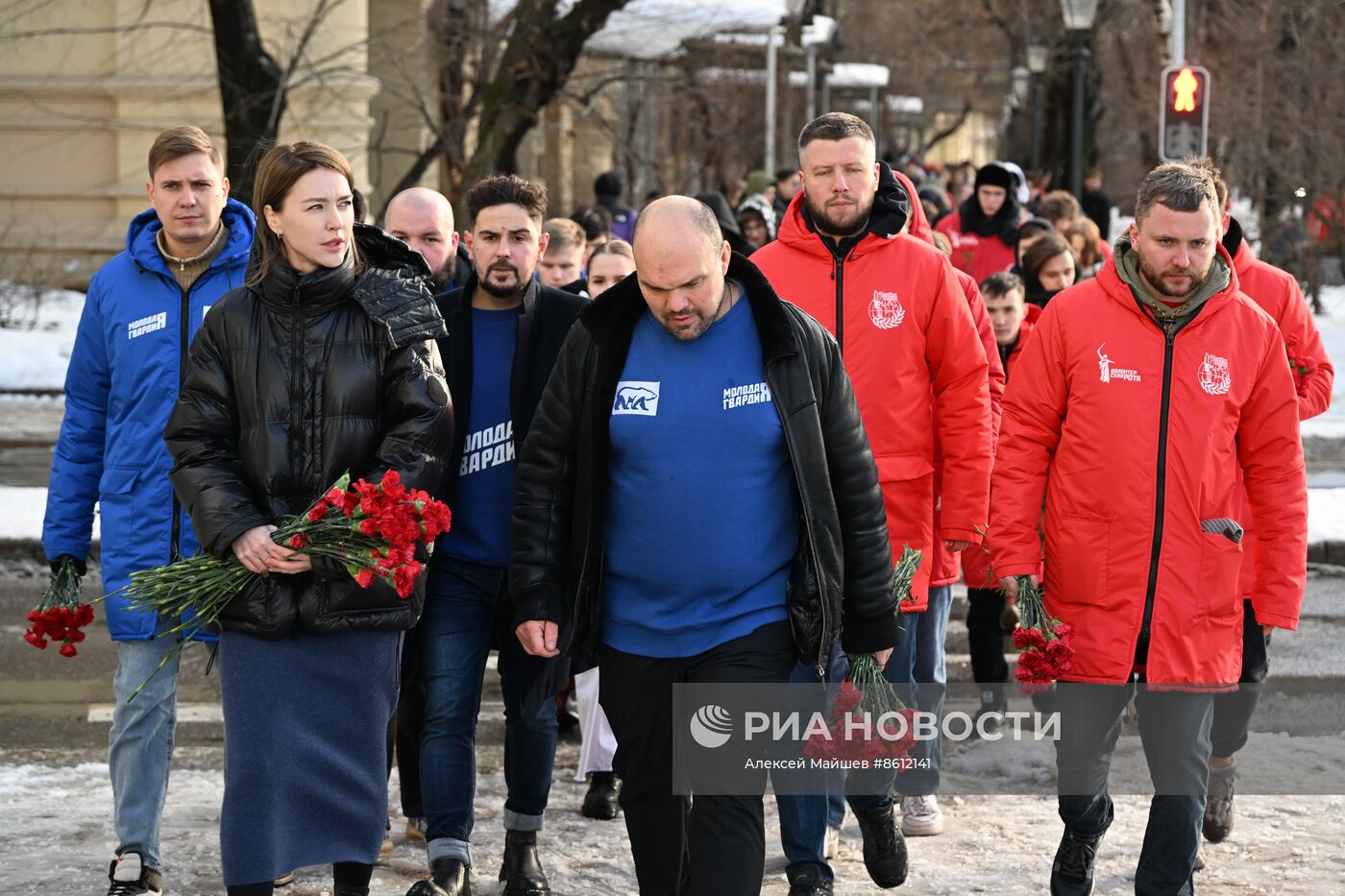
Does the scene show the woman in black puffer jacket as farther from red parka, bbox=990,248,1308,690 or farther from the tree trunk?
the tree trunk

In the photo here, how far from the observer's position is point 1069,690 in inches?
207

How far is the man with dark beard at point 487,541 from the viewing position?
213 inches

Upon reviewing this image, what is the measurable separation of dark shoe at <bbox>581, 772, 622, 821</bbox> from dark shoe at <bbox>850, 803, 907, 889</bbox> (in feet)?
3.31

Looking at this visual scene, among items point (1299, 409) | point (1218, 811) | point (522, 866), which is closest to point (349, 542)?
point (522, 866)

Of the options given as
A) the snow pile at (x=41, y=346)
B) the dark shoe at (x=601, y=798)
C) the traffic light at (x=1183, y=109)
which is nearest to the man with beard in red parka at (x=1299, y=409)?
the dark shoe at (x=601, y=798)

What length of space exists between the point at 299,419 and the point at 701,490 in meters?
1.05

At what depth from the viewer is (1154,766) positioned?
5090 millimetres

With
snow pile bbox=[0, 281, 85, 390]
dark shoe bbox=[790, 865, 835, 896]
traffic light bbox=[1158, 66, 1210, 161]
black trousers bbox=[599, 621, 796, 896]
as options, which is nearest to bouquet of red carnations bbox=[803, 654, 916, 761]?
black trousers bbox=[599, 621, 796, 896]

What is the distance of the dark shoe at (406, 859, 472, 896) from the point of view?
524 centimetres

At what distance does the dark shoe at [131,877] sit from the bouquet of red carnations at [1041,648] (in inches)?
99.6

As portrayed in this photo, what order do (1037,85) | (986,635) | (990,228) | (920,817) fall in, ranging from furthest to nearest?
(1037,85) → (990,228) → (986,635) → (920,817)

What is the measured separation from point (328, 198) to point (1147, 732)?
8.78 feet

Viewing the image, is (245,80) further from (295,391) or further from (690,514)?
(690,514)

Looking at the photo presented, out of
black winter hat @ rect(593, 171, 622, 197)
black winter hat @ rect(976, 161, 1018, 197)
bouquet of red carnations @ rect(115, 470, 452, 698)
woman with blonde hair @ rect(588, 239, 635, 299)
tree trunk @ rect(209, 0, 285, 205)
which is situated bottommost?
bouquet of red carnations @ rect(115, 470, 452, 698)
